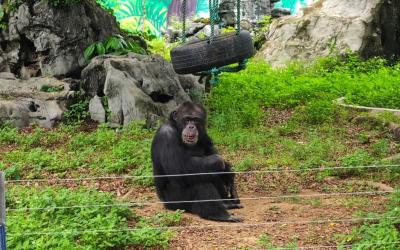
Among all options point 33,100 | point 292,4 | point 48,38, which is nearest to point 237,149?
point 33,100

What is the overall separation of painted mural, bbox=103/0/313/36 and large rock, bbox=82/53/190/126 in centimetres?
1745

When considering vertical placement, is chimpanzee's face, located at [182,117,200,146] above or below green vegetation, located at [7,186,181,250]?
above

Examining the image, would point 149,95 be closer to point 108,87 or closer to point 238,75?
point 108,87

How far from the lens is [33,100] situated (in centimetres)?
1229

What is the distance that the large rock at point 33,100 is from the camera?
11.7 m

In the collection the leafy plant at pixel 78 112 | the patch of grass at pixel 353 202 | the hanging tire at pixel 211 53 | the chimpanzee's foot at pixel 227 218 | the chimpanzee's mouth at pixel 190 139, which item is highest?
the hanging tire at pixel 211 53

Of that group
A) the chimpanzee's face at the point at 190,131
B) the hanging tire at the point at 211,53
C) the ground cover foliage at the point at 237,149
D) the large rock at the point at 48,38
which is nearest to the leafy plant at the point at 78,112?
the ground cover foliage at the point at 237,149

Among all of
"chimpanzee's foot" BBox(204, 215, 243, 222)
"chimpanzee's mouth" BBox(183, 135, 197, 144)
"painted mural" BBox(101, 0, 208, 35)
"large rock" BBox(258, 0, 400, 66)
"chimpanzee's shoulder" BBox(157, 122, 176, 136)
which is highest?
"painted mural" BBox(101, 0, 208, 35)

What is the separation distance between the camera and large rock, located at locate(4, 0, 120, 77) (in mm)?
13656

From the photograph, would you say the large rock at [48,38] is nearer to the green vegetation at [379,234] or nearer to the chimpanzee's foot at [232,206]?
the chimpanzee's foot at [232,206]

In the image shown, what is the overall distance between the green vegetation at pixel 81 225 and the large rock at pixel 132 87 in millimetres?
5184

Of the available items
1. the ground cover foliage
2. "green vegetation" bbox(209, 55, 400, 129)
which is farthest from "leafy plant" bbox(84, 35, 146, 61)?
"green vegetation" bbox(209, 55, 400, 129)

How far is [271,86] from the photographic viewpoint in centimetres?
1483

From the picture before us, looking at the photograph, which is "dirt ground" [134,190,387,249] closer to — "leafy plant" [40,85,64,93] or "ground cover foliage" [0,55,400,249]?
"ground cover foliage" [0,55,400,249]
